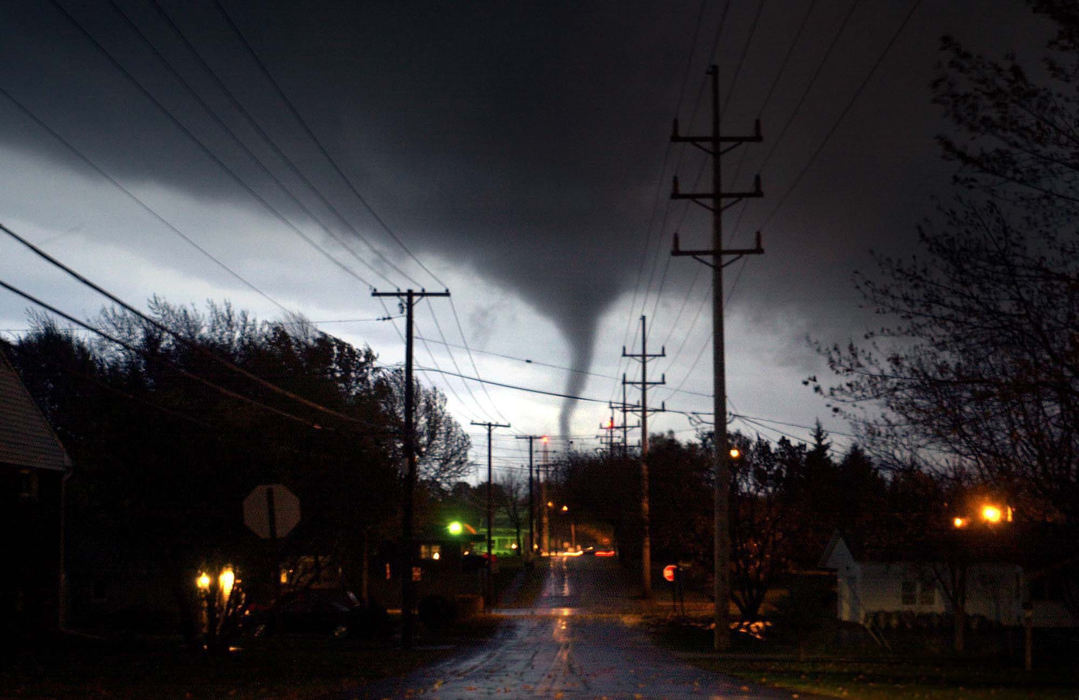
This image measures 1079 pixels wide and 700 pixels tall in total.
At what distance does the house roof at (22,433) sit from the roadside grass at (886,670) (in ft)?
66.2

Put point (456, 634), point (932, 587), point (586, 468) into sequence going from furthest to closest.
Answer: point (586, 468)
point (932, 587)
point (456, 634)

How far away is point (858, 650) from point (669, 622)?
621 inches

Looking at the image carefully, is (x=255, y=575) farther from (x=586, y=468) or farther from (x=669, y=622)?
(x=586, y=468)

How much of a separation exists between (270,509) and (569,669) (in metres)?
10.3

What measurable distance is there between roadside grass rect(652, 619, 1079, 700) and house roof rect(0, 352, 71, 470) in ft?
66.2

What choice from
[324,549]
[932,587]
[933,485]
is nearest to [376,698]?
[933,485]

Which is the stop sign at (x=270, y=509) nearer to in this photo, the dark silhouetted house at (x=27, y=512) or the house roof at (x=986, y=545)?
the house roof at (x=986, y=545)

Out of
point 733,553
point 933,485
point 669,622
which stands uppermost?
point 933,485

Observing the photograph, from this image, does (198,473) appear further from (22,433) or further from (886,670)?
(886,670)

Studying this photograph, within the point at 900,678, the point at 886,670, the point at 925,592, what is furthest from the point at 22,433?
the point at 925,592


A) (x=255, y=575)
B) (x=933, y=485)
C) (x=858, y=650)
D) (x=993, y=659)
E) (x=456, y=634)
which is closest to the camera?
(x=933, y=485)

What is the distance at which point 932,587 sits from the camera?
4641 centimetres

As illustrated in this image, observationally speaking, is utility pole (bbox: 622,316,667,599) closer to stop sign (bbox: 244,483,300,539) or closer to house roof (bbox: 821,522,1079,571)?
house roof (bbox: 821,522,1079,571)

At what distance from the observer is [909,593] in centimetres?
4766
